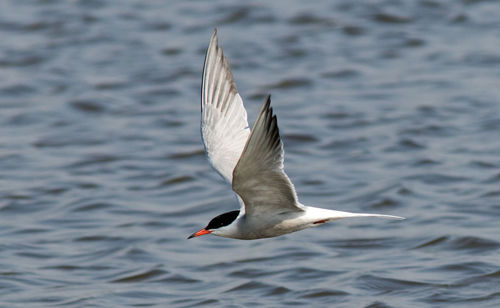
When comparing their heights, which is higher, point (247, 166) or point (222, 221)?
point (247, 166)

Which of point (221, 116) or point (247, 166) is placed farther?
point (221, 116)

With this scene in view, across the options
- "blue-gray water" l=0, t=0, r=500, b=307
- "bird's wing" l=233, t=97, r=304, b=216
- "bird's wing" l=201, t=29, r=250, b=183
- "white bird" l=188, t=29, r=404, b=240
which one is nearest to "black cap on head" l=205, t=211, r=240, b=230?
"white bird" l=188, t=29, r=404, b=240

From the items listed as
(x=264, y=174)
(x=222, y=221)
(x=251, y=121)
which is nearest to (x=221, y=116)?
(x=222, y=221)

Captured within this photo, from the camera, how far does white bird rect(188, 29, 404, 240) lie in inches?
209

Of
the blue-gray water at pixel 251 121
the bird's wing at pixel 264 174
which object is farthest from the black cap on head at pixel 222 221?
the blue-gray water at pixel 251 121

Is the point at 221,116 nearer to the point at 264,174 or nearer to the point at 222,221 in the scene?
the point at 222,221

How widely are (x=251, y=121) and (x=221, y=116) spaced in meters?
4.55

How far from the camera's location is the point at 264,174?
217 inches

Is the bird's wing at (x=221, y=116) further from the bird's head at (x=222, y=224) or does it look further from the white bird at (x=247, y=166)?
the bird's head at (x=222, y=224)

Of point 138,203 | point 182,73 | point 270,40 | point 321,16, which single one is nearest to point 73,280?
point 138,203

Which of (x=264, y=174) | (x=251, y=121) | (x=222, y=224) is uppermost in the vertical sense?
(x=264, y=174)

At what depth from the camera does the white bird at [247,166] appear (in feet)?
17.4

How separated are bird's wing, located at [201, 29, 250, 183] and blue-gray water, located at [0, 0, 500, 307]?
4.97ft

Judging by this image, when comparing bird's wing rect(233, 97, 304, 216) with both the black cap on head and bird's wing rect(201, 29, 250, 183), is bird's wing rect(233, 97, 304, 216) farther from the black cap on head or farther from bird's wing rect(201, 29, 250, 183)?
bird's wing rect(201, 29, 250, 183)
